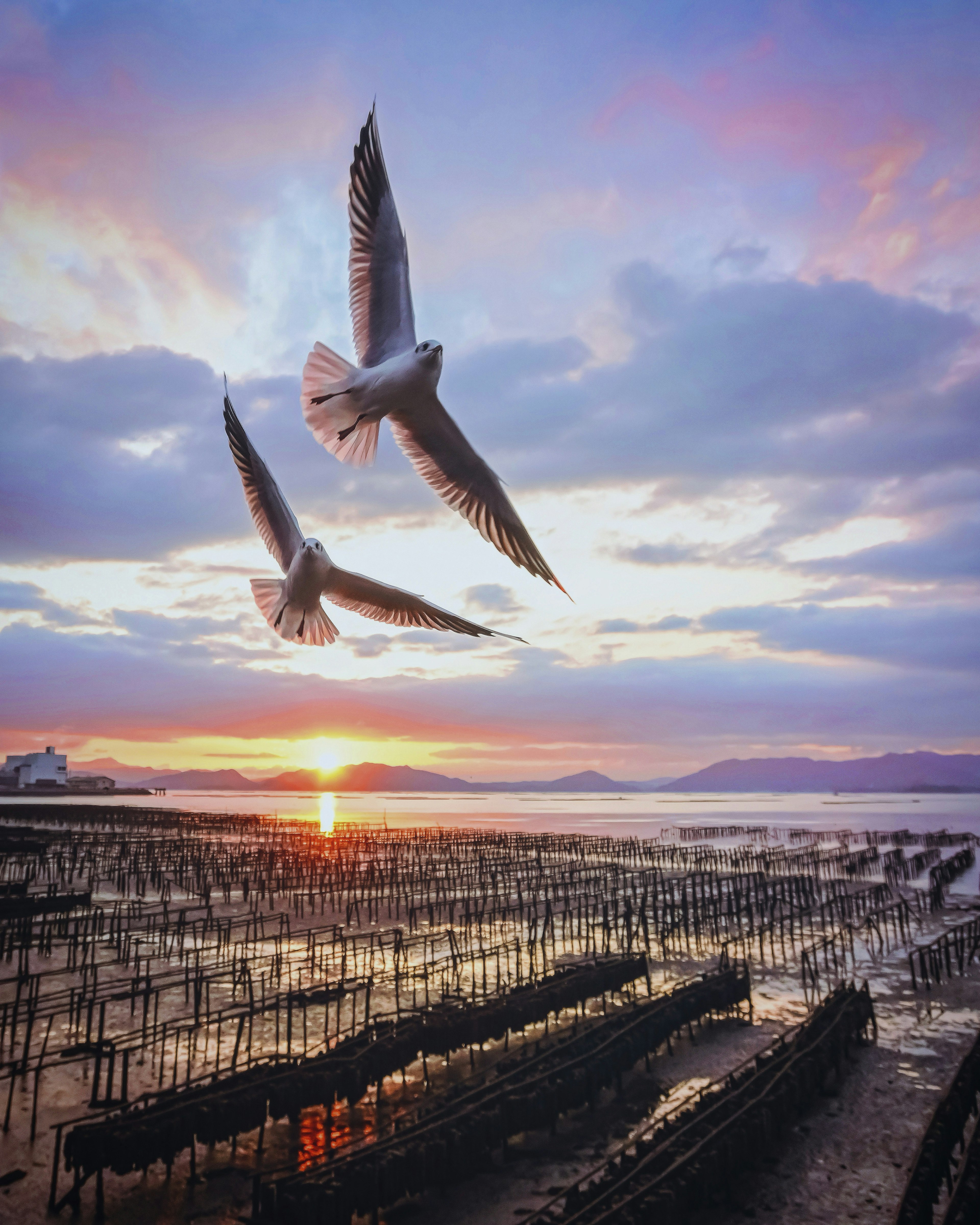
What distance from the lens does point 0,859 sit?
35406 mm

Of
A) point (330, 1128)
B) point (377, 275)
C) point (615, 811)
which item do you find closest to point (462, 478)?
point (377, 275)

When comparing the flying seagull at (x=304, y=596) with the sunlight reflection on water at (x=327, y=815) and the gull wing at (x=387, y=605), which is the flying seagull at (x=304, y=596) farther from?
the sunlight reflection on water at (x=327, y=815)

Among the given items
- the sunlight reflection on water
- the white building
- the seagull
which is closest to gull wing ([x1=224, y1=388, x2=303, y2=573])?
the seagull

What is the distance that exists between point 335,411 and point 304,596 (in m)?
0.95

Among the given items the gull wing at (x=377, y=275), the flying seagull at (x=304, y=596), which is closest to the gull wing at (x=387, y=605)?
the flying seagull at (x=304, y=596)

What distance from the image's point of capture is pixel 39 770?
399ft

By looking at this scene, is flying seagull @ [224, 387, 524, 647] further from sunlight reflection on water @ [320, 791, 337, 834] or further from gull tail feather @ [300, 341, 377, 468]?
sunlight reflection on water @ [320, 791, 337, 834]

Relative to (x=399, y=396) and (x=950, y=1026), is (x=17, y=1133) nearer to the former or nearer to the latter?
(x=399, y=396)

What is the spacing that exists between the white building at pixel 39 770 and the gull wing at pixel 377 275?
5486 inches

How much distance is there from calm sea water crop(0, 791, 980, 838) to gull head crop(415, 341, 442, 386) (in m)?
59.8

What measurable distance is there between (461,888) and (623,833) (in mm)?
37442

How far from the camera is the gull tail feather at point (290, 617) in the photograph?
3904 mm

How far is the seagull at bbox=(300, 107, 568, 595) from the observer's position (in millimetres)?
3541

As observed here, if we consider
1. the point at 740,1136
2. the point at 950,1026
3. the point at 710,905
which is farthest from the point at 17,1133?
the point at 710,905
